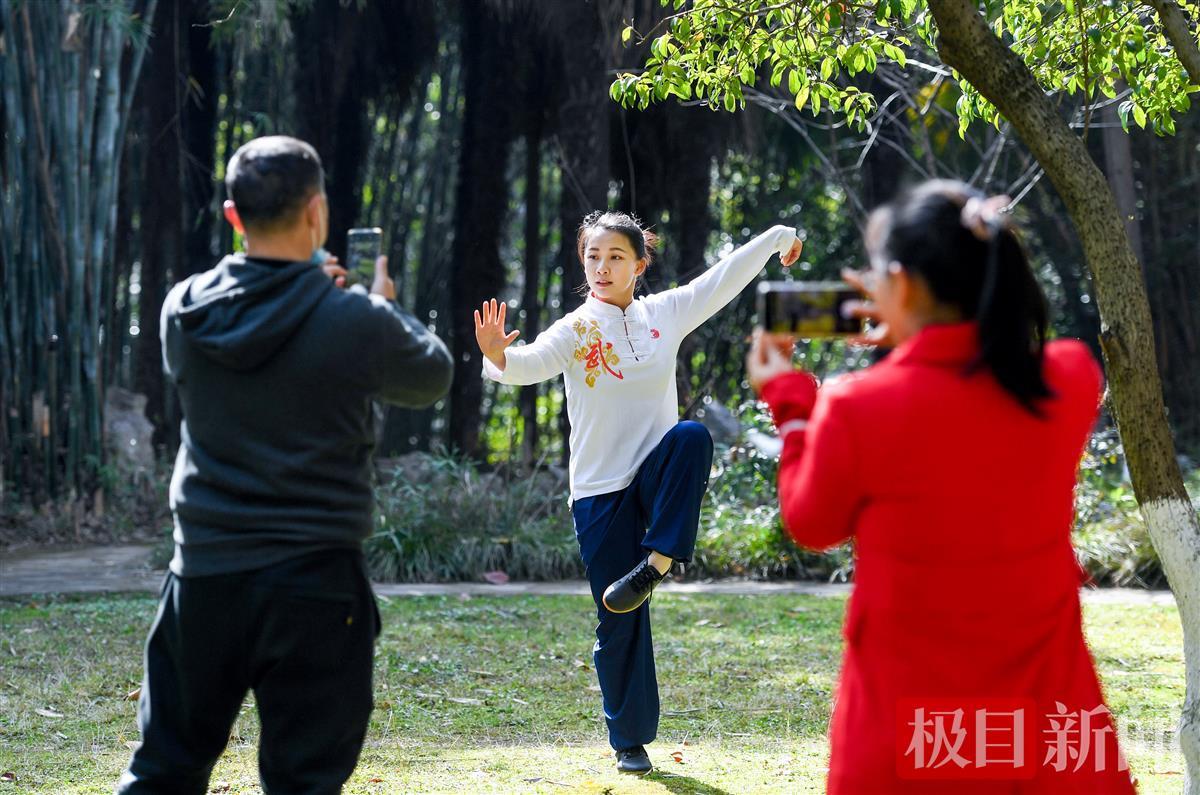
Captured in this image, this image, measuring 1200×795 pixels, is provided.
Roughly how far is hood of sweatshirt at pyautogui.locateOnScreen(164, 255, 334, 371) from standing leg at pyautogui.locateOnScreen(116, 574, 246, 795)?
41cm

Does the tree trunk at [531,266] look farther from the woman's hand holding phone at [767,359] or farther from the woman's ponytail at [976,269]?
the woman's ponytail at [976,269]

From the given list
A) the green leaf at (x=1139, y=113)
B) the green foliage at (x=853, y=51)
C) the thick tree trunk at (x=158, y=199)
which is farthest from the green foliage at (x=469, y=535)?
the green leaf at (x=1139, y=113)

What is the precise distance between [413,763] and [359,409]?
2202 millimetres

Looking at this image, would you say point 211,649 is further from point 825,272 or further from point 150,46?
point 825,272

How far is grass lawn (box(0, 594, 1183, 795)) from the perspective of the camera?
431 cm

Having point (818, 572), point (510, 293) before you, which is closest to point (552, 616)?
point (818, 572)

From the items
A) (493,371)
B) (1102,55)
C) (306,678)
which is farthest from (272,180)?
(1102,55)

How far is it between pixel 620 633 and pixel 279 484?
6.29ft

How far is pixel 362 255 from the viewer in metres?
2.71

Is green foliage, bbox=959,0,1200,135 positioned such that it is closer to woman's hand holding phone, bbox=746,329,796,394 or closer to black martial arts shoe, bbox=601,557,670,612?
black martial arts shoe, bbox=601,557,670,612

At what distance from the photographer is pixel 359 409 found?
2.56 m

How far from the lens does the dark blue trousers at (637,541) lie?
4.19 metres

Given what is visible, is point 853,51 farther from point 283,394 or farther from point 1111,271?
point 283,394

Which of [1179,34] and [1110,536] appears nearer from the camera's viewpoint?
[1179,34]
